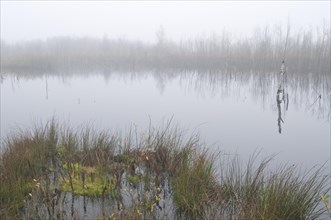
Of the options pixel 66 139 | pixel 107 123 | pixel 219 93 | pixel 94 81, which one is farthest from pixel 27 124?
pixel 94 81

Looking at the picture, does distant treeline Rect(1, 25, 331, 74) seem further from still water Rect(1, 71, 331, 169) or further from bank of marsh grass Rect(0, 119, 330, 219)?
bank of marsh grass Rect(0, 119, 330, 219)

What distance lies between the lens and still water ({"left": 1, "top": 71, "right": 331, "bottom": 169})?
6.92 m

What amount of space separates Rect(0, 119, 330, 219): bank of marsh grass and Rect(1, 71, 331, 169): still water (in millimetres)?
1970

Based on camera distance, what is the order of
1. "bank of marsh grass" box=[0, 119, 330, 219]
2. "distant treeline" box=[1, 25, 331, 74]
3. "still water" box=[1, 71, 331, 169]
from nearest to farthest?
"bank of marsh grass" box=[0, 119, 330, 219] < "still water" box=[1, 71, 331, 169] < "distant treeline" box=[1, 25, 331, 74]

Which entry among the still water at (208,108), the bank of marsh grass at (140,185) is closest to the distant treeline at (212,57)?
the still water at (208,108)

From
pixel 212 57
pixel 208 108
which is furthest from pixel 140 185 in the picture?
pixel 212 57

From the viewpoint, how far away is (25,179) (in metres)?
3.91

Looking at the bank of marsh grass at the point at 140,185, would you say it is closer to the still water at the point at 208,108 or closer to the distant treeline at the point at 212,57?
the still water at the point at 208,108

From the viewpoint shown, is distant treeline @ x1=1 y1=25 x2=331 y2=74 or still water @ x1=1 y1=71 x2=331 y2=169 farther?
distant treeline @ x1=1 y1=25 x2=331 y2=74

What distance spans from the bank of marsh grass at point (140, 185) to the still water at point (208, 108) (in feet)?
6.46

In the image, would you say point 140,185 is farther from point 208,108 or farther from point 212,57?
point 212,57

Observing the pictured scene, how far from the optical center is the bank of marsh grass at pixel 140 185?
120 inches

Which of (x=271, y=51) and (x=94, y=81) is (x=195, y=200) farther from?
(x=271, y=51)

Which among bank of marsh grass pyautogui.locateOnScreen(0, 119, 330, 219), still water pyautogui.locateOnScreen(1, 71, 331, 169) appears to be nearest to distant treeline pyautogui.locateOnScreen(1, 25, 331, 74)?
still water pyautogui.locateOnScreen(1, 71, 331, 169)
